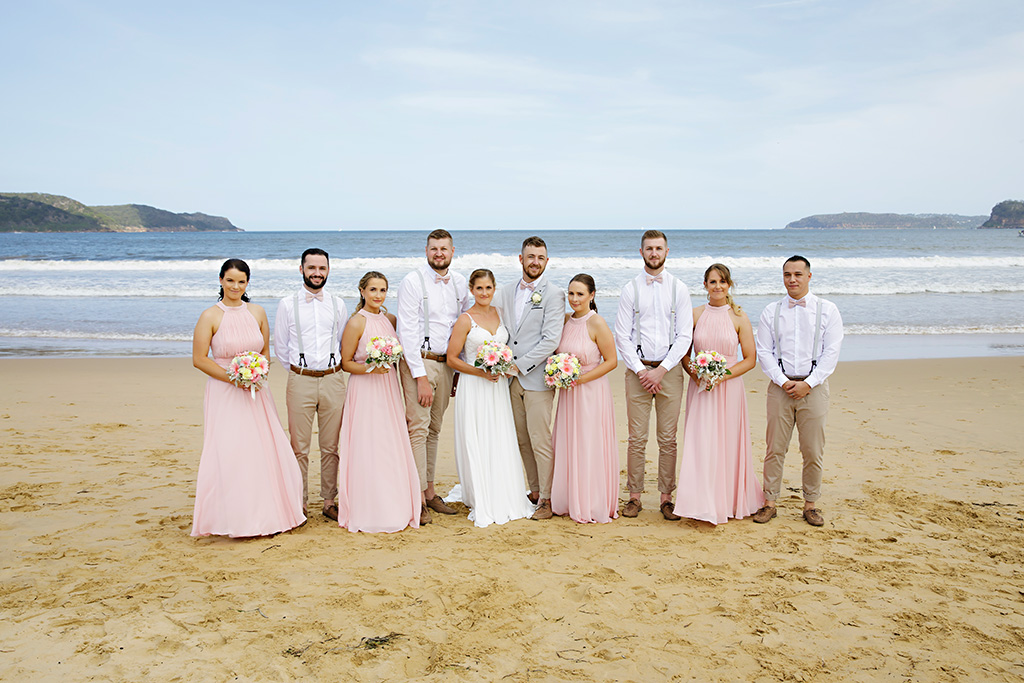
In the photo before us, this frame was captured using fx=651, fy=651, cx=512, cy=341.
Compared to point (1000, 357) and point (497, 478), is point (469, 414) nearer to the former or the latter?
point (497, 478)

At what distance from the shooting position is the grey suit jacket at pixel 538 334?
217 inches

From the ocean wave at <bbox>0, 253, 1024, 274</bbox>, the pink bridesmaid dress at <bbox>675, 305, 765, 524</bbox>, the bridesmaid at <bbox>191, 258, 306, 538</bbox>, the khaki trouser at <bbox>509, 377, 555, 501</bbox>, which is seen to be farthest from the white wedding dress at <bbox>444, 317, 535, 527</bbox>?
the ocean wave at <bbox>0, 253, 1024, 274</bbox>

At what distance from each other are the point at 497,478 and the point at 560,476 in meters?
0.55

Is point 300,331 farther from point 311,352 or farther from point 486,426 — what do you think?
point 486,426

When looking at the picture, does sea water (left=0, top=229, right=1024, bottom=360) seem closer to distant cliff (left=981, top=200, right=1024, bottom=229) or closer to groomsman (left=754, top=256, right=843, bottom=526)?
groomsman (left=754, top=256, right=843, bottom=526)

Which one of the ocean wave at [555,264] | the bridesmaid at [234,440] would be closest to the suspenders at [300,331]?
the bridesmaid at [234,440]

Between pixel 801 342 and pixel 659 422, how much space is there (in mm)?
1336

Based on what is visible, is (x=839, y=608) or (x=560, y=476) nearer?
(x=839, y=608)

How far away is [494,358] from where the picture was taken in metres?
5.32

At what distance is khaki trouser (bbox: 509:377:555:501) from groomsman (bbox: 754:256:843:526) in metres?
1.80

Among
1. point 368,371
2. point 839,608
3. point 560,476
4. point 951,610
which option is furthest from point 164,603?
point 951,610

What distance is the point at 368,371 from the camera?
5.30 m

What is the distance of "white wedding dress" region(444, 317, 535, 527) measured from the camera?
5602 millimetres

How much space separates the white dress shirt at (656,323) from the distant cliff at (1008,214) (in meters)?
93.2
